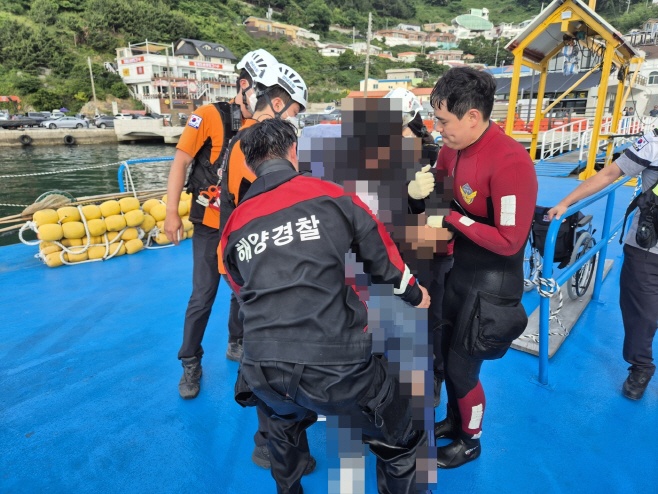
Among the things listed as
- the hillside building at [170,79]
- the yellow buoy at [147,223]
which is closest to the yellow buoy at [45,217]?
the yellow buoy at [147,223]

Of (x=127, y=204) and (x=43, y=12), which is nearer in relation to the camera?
(x=127, y=204)

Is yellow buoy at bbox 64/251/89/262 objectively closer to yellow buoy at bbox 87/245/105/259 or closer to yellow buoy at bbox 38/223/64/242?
yellow buoy at bbox 87/245/105/259

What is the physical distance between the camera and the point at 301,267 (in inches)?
51.7

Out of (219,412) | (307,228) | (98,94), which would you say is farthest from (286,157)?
(98,94)

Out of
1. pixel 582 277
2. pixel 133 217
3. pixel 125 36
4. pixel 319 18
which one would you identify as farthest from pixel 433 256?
pixel 319 18

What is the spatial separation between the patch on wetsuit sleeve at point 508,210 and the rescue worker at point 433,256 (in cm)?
32

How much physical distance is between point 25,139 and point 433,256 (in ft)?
123

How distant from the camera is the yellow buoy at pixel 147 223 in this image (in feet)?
18.0

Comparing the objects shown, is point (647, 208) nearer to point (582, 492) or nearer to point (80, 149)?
point (582, 492)

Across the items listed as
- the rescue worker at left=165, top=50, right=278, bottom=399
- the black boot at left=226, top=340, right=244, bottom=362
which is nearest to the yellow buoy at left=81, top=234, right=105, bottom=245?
the rescue worker at left=165, top=50, right=278, bottom=399

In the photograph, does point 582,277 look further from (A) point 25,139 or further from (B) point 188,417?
(A) point 25,139

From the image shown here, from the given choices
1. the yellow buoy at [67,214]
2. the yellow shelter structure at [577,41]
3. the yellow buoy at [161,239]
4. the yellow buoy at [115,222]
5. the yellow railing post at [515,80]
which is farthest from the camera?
the yellow railing post at [515,80]

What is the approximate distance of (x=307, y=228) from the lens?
1313 millimetres

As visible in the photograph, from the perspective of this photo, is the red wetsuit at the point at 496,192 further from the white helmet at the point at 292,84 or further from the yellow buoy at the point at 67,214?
the yellow buoy at the point at 67,214
